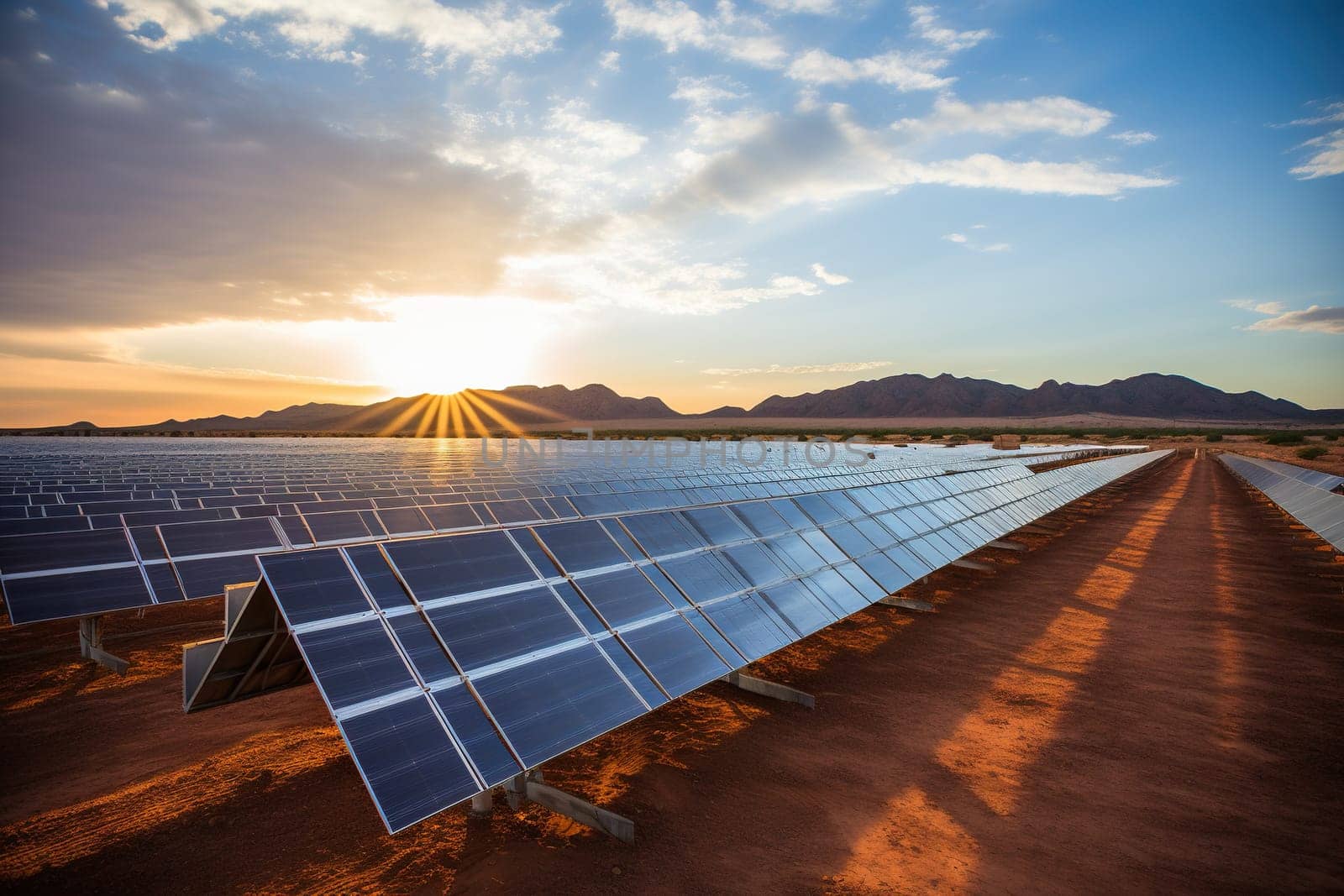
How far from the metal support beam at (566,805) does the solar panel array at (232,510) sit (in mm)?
3278

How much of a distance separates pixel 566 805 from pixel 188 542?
1156 cm

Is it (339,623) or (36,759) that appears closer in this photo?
(339,623)

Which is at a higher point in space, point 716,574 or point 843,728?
point 716,574

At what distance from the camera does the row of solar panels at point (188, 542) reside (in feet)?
33.8

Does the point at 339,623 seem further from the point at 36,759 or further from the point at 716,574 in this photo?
the point at 36,759

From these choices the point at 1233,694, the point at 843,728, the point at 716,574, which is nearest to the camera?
the point at 843,728

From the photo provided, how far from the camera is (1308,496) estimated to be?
26.3m

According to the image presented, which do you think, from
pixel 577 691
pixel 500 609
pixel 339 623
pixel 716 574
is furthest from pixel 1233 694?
pixel 339 623

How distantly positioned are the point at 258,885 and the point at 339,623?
2625 millimetres

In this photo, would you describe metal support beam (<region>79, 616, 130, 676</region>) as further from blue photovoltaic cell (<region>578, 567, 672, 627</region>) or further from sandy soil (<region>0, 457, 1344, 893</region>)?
blue photovoltaic cell (<region>578, 567, 672, 627</region>)

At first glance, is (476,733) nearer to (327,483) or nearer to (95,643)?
(95,643)

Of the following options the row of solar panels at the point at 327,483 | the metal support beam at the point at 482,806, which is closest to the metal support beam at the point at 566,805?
the metal support beam at the point at 482,806

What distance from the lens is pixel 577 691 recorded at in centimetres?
638

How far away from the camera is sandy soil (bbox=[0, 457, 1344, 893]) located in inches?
237
